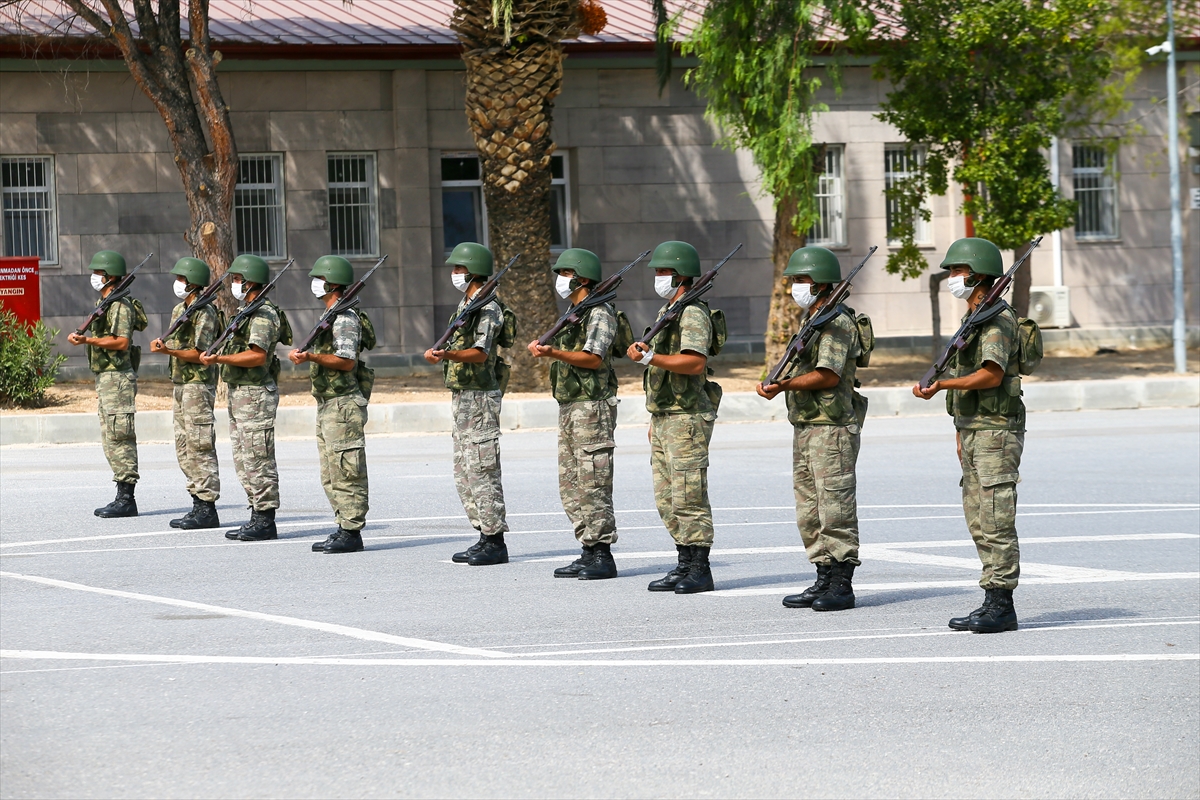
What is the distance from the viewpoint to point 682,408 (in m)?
9.02

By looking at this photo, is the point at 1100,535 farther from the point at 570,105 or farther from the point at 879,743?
the point at 570,105

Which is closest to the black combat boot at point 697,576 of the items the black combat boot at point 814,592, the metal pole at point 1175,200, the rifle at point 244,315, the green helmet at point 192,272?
the black combat boot at point 814,592

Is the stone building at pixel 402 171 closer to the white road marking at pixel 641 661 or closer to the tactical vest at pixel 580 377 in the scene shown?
the tactical vest at pixel 580 377

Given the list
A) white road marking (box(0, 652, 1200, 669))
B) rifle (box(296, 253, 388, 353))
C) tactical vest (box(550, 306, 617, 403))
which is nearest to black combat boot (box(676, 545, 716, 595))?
tactical vest (box(550, 306, 617, 403))

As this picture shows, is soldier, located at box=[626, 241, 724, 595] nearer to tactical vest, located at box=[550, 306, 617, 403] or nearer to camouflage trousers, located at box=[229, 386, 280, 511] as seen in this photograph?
tactical vest, located at box=[550, 306, 617, 403]

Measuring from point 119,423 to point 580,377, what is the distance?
4.59 m

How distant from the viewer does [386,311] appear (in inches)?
1069

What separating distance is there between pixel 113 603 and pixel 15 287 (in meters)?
13.0

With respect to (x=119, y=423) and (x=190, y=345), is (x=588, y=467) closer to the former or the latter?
(x=190, y=345)

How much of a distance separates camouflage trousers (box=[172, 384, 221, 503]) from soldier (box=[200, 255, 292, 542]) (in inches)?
16.6

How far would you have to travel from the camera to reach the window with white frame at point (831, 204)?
29266mm

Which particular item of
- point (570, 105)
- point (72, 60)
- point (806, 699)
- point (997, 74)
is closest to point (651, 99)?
point (570, 105)

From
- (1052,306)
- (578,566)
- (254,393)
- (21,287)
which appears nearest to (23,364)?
(21,287)

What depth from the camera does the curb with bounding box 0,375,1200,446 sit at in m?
18.0
